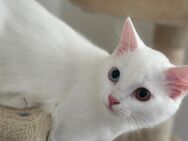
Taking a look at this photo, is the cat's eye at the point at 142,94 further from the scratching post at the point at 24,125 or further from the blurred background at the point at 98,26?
the blurred background at the point at 98,26

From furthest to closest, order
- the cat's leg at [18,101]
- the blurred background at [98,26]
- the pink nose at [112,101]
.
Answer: the blurred background at [98,26] → the cat's leg at [18,101] → the pink nose at [112,101]

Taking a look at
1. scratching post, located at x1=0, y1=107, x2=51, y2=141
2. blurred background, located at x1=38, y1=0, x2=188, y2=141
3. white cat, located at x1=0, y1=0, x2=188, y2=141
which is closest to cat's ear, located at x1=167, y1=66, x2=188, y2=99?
white cat, located at x1=0, y1=0, x2=188, y2=141

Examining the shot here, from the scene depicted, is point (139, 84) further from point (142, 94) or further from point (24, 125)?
point (24, 125)

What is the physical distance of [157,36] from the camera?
1479mm

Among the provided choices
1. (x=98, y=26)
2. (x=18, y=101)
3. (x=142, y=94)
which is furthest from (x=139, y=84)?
(x=98, y=26)

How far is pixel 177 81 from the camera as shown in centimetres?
94

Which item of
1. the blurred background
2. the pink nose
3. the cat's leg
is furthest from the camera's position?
the blurred background

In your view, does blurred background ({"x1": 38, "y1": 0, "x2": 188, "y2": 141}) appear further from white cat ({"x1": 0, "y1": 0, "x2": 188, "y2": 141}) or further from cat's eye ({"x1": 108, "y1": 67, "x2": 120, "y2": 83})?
cat's eye ({"x1": 108, "y1": 67, "x2": 120, "y2": 83})

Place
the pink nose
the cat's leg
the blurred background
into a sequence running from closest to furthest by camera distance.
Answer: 1. the pink nose
2. the cat's leg
3. the blurred background

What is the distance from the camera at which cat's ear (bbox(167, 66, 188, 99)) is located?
922 millimetres

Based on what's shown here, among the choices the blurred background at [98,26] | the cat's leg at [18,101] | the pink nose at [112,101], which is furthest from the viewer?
the blurred background at [98,26]

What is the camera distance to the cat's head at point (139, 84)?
0.91m

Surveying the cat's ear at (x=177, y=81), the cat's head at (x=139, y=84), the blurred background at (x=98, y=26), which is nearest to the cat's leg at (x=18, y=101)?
the cat's head at (x=139, y=84)

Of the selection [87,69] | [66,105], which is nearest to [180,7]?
[87,69]
